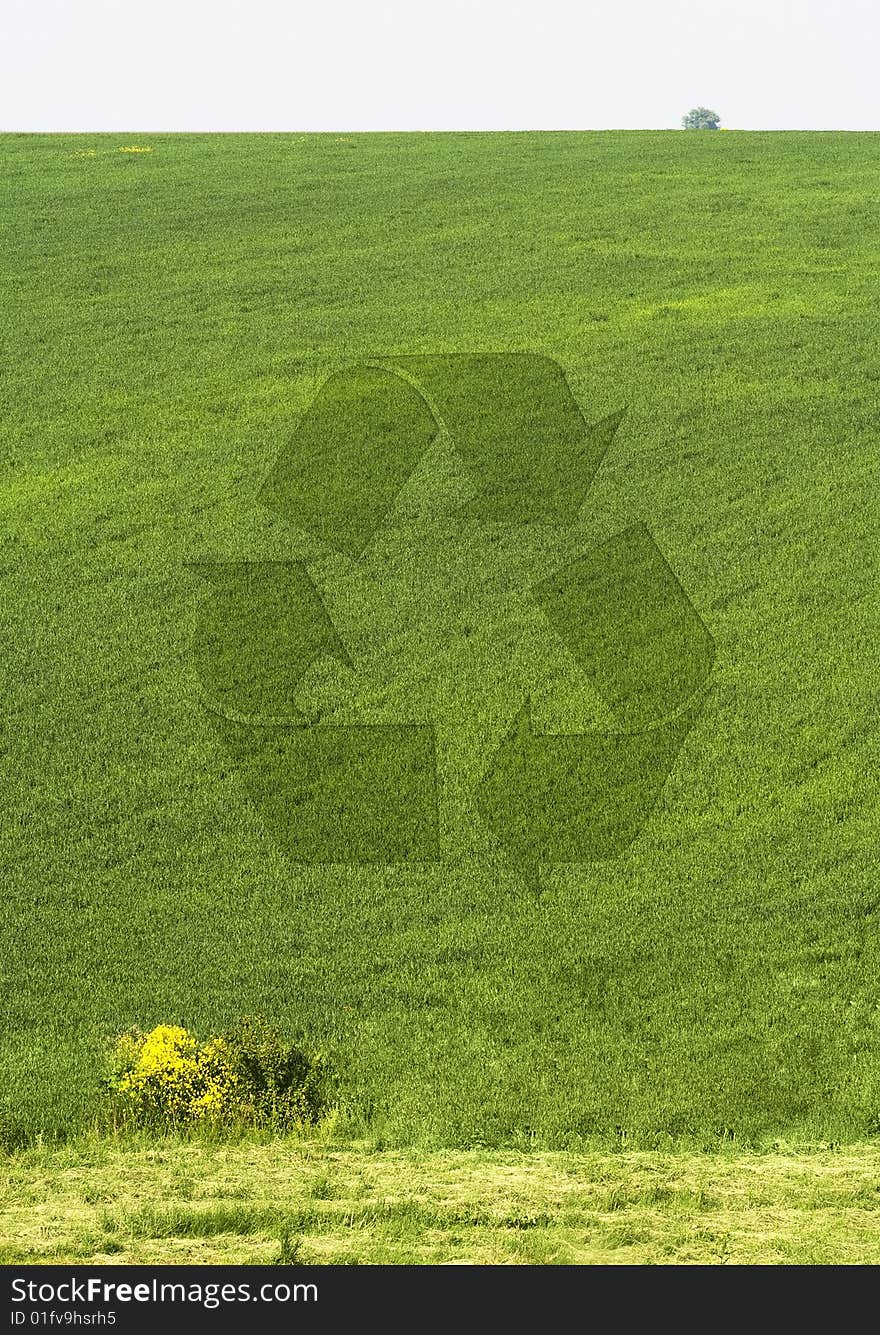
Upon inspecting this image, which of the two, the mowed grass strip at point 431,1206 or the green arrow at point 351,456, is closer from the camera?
the mowed grass strip at point 431,1206

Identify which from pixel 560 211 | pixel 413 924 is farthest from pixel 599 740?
Result: pixel 560 211

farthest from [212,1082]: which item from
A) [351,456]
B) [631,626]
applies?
[351,456]

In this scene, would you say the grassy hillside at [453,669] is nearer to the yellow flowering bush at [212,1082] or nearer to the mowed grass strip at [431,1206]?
the yellow flowering bush at [212,1082]

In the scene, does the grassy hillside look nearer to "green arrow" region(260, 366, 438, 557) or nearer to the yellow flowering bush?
the yellow flowering bush

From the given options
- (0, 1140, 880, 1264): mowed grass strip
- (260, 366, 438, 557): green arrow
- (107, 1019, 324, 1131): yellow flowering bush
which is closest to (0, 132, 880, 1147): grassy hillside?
(107, 1019, 324, 1131): yellow flowering bush

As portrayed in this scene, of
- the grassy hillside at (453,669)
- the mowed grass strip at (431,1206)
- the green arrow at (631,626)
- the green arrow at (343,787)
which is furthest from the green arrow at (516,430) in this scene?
the mowed grass strip at (431,1206)

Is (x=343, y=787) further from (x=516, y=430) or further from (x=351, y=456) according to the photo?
(x=516, y=430)
